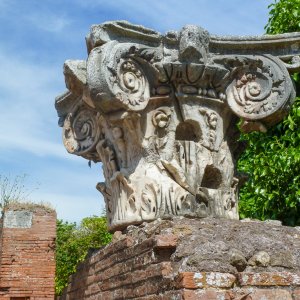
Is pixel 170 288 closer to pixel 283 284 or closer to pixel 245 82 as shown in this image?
pixel 283 284

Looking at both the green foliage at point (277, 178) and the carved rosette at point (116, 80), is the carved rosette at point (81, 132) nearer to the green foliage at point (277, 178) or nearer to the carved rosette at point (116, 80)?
the carved rosette at point (116, 80)

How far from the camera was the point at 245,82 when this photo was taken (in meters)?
6.41

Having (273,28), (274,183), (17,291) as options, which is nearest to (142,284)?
(17,291)

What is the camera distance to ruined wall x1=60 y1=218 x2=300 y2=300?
15.4 feet

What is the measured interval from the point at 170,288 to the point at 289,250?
3.21 ft

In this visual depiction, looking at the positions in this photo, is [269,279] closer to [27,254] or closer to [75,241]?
[27,254]

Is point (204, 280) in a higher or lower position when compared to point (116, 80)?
lower

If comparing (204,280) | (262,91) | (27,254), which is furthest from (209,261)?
(27,254)

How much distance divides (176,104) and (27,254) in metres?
4.49

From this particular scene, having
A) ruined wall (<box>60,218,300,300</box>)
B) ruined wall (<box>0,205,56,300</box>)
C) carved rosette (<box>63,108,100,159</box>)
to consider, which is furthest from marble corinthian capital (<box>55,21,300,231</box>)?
ruined wall (<box>0,205,56,300</box>)

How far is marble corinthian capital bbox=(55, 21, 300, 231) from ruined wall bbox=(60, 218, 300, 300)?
59cm

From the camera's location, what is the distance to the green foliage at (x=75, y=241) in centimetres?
2084

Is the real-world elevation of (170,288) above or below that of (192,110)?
below

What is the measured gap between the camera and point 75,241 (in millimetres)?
22344
